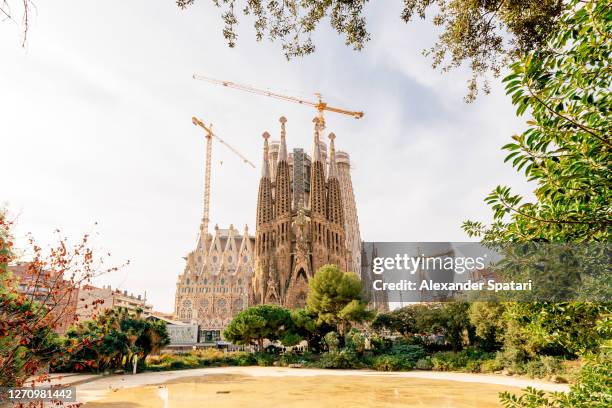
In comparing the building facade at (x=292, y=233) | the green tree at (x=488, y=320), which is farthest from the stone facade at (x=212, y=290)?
the green tree at (x=488, y=320)

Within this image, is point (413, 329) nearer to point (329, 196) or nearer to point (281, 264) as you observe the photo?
point (281, 264)

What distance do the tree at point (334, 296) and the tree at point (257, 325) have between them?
3.18 meters

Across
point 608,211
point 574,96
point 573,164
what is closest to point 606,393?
point 608,211

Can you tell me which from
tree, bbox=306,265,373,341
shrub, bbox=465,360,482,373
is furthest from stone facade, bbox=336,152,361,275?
shrub, bbox=465,360,482,373

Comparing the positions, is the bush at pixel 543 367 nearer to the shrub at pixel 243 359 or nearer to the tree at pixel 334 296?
the tree at pixel 334 296

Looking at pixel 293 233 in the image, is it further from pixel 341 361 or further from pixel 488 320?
pixel 488 320

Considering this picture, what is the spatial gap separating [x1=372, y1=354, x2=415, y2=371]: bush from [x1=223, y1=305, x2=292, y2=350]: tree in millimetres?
10158

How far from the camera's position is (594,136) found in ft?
9.59

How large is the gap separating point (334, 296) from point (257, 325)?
7480 mm

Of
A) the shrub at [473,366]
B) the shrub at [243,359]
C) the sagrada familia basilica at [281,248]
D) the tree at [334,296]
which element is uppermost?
the sagrada familia basilica at [281,248]

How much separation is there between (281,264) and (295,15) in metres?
73.2

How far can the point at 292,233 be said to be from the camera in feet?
271

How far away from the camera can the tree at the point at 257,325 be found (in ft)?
115

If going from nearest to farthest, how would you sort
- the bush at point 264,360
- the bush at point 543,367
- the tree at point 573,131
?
1. the tree at point 573,131
2. the bush at point 543,367
3. the bush at point 264,360
